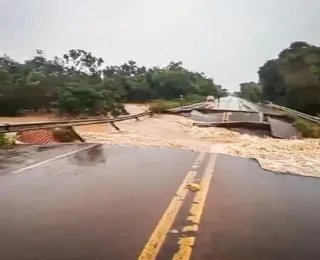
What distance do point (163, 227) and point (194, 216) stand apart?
746 millimetres

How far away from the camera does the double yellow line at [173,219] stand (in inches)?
181

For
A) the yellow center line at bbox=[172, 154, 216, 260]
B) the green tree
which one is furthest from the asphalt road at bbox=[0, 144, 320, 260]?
the green tree

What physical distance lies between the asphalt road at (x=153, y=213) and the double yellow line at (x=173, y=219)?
0.4 inches

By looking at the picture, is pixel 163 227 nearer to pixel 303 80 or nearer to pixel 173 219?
pixel 173 219

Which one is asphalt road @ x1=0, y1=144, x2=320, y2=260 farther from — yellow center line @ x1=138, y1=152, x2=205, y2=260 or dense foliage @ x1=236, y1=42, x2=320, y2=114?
dense foliage @ x1=236, y1=42, x2=320, y2=114

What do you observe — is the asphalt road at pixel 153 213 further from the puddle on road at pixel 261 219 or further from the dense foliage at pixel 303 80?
the dense foliage at pixel 303 80

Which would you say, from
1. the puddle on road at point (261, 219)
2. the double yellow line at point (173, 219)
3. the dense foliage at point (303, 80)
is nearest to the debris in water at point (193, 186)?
the double yellow line at point (173, 219)

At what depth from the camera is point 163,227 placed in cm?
555

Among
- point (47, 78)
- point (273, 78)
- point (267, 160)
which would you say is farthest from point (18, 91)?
point (273, 78)

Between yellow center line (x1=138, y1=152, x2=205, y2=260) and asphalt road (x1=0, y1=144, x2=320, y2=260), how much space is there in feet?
0.04

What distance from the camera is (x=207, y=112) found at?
173 ft

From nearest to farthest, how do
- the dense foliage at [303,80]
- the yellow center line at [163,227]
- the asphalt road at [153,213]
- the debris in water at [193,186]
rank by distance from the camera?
the yellow center line at [163,227], the asphalt road at [153,213], the debris in water at [193,186], the dense foliage at [303,80]

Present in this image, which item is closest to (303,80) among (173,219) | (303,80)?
(303,80)

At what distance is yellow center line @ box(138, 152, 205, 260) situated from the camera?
457cm
